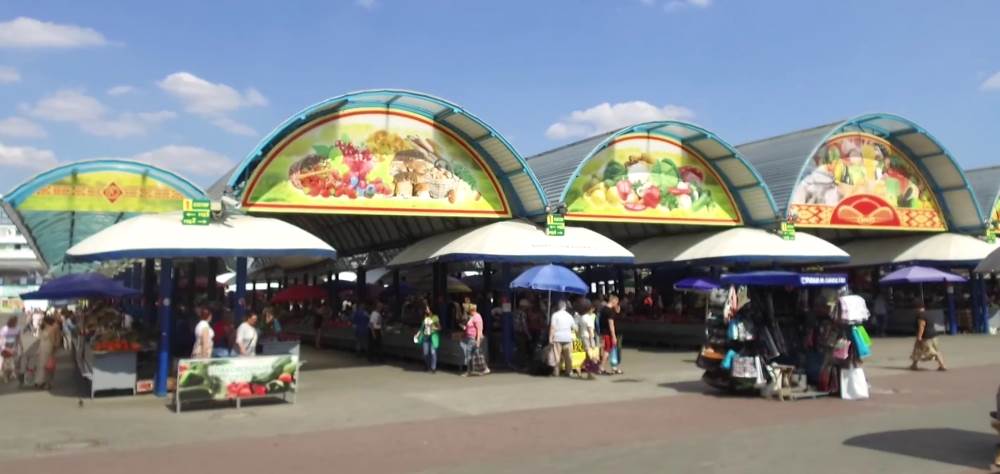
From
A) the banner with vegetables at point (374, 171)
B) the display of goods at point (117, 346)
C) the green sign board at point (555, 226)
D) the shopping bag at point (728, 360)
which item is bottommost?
the shopping bag at point (728, 360)

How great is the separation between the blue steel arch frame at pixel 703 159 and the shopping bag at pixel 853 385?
819cm

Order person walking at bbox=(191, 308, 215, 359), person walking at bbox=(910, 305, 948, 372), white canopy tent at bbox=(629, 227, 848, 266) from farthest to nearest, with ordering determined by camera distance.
→ white canopy tent at bbox=(629, 227, 848, 266)
person walking at bbox=(910, 305, 948, 372)
person walking at bbox=(191, 308, 215, 359)

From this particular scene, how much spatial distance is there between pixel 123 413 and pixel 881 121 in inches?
882

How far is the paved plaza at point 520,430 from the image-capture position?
326 inches

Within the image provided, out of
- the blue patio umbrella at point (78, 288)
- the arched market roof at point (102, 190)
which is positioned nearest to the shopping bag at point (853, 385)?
the arched market roof at point (102, 190)

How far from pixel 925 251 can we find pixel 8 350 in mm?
27332

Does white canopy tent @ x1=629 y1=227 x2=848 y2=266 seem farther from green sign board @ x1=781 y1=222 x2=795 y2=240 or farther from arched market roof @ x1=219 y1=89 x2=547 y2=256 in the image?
arched market roof @ x1=219 y1=89 x2=547 y2=256

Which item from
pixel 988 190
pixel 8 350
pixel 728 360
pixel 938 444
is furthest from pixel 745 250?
pixel 8 350

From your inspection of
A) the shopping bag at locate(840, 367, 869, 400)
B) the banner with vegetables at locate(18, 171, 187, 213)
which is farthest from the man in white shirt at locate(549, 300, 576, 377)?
the banner with vegetables at locate(18, 171, 187, 213)

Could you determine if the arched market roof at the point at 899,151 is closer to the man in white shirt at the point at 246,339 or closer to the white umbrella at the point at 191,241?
the white umbrella at the point at 191,241

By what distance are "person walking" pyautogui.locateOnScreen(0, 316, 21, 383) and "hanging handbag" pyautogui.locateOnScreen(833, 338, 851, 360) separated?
1629 centimetres

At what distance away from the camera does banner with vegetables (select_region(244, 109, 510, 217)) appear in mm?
16562

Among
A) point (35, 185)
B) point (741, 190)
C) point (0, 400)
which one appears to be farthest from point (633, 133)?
point (0, 400)

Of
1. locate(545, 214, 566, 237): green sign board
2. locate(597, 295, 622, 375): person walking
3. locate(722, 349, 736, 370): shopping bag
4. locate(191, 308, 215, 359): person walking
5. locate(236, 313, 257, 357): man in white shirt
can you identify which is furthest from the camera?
locate(545, 214, 566, 237): green sign board
